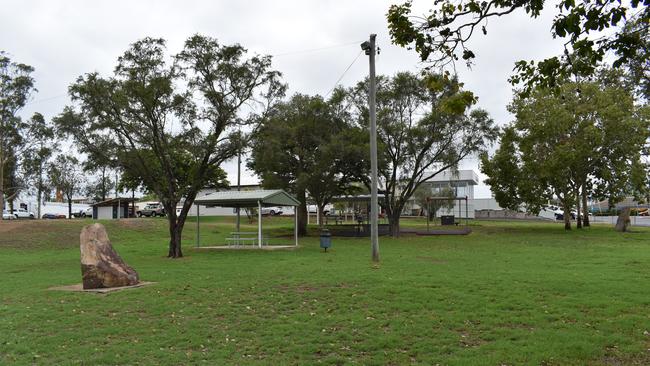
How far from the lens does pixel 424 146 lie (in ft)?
102

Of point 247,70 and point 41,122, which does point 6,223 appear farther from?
point 247,70

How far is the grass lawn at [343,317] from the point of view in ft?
19.3

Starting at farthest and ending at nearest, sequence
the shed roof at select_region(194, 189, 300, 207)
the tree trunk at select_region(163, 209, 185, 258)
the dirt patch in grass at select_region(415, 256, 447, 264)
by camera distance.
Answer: the shed roof at select_region(194, 189, 300, 207) < the tree trunk at select_region(163, 209, 185, 258) < the dirt patch in grass at select_region(415, 256, 447, 264)

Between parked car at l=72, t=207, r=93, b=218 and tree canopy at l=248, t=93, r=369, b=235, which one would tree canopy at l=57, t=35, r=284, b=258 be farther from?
parked car at l=72, t=207, r=93, b=218

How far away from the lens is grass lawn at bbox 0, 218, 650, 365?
5887 mm

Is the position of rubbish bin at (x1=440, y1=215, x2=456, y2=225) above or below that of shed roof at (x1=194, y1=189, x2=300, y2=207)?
below

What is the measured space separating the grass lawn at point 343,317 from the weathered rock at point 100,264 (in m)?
0.64

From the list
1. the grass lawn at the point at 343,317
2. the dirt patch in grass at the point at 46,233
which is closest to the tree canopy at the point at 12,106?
the dirt patch in grass at the point at 46,233

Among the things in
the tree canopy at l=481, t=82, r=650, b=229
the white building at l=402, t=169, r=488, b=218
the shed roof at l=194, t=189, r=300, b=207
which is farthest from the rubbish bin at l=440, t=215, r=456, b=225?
the shed roof at l=194, t=189, r=300, b=207

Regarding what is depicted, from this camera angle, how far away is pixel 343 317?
773 cm

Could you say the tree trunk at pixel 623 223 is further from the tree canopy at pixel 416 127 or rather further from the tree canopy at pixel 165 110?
the tree canopy at pixel 165 110

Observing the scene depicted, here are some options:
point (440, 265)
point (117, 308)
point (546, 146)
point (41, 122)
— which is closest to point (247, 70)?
point (440, 265)

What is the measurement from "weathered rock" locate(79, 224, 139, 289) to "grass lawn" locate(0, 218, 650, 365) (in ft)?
2.12

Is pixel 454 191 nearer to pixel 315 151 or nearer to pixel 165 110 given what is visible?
pixel 315 151
